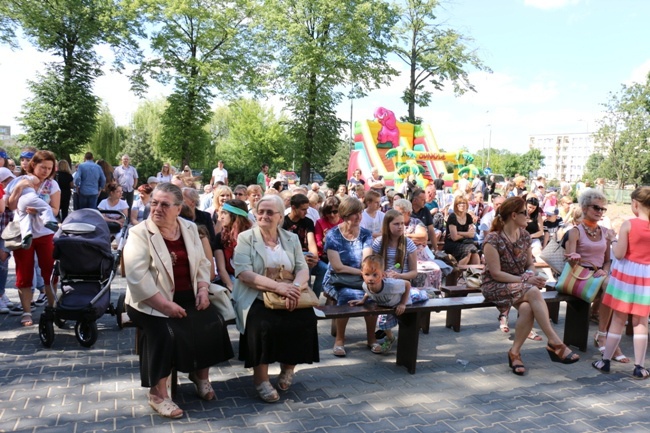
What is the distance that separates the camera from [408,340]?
4.83m

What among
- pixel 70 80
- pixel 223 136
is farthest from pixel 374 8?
pixel 223 136

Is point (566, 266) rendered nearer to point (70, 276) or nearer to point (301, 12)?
point (70, 276)

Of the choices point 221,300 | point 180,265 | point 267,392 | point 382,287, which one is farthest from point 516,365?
point 180,265

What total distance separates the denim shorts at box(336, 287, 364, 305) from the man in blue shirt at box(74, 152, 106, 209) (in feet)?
27.8

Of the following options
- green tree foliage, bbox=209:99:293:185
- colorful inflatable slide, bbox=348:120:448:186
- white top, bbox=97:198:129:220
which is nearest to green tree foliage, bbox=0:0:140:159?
colorful inflatable slide, bbox=348:120:448:186

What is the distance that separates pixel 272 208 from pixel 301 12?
83.8ft

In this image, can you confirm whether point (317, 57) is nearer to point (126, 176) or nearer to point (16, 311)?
point (126, 176)

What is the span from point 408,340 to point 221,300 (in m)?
1.88

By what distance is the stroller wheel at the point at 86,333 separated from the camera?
5.04 m

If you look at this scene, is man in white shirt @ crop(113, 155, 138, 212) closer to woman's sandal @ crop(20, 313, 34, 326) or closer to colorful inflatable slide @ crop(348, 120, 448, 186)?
woman's sandal @ crop(20, 313, 34, 326)

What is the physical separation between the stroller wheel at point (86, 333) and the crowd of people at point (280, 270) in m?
0.89

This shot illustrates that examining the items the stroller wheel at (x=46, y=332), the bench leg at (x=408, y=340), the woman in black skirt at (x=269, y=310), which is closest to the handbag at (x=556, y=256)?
the bench leg at (x=408, y=340)

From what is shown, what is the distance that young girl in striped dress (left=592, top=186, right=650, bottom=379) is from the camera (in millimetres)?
4828

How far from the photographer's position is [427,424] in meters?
3.70
